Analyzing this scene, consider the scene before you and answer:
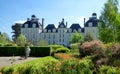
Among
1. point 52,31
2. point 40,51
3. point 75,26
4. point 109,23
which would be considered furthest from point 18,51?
point 52,31

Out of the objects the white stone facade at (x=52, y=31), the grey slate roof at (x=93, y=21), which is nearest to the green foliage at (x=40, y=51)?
the grey slate roof at (x=93, y=21)

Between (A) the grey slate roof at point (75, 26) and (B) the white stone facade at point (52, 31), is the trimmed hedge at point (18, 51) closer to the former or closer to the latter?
(B) the white stone facade at point (52, 31)

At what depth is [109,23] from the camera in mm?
42938

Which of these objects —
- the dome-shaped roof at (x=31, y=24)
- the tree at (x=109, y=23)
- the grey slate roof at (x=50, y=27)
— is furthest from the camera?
the dome-shaped roof at (x=31, y=24)

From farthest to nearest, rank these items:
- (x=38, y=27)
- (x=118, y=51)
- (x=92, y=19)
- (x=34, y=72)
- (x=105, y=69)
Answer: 1. (x=38, y=27)
2. (x=92, y=19)
3. (x=118, y=51)
4. (x=34, y=72)
5. (x=105, y=69)

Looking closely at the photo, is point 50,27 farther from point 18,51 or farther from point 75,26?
point 18,51

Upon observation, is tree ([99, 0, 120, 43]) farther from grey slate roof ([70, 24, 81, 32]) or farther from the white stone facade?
grey slate roof ([70, 24, 81, 32])

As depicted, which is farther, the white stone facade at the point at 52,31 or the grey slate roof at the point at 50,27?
the grey slate roof at the point at 50,27

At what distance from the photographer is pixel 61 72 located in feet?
44.2

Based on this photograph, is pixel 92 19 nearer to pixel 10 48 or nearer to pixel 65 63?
pixel 10 48

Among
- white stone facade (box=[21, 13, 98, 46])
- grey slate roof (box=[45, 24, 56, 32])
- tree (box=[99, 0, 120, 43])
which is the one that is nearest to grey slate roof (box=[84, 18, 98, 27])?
white stone facade (box=[21, 13, 98, 46])

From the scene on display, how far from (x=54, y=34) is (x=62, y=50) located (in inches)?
2965

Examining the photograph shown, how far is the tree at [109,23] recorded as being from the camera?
42344 mm

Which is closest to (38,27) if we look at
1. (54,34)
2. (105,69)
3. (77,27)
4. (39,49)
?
(54,34)
